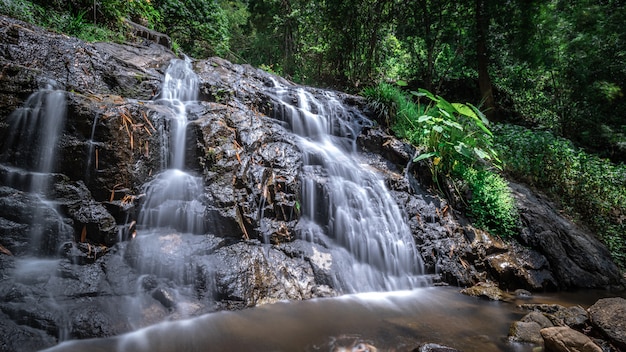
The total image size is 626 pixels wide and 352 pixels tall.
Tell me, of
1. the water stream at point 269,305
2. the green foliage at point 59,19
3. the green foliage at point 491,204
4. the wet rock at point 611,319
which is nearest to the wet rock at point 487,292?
the water stream at point 269,305

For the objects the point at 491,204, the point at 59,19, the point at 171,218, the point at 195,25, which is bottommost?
the point at 171,218

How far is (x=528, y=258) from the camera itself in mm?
5148

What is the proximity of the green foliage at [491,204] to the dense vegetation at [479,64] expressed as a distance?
0.04 metres

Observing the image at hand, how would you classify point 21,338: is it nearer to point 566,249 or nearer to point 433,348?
point 433,348

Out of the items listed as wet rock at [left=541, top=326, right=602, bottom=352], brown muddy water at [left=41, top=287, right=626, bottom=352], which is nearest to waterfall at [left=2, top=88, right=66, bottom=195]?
brown muddy water at [left=41, top=287, right=626, bottom=352]

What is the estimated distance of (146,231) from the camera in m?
3.36

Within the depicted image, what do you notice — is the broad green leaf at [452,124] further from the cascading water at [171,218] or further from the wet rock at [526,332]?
the cascading water at [171,218]

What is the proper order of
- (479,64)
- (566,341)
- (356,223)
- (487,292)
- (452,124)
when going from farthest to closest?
1. (479,64)
2. (452,124)
3. (356,223)
4. (487,292)
5. (566,341)

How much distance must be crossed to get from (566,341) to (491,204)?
3405 millimetres

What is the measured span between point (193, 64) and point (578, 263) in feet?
26.8

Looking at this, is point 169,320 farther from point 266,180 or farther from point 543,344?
point 543,344

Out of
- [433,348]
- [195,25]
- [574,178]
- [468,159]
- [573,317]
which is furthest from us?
[195,25]

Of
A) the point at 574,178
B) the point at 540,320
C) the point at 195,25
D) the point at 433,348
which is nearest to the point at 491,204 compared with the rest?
the point at 540,320

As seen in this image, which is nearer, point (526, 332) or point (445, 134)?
point (526, 332)
